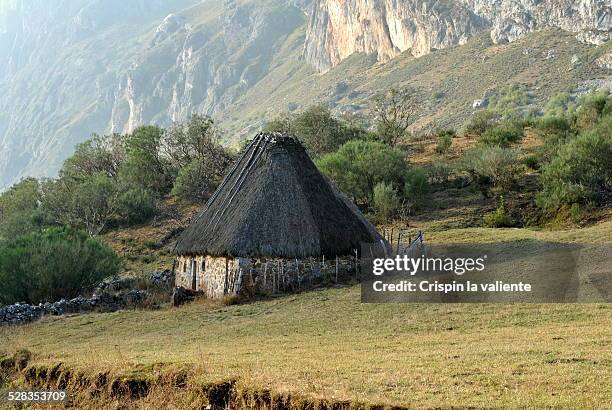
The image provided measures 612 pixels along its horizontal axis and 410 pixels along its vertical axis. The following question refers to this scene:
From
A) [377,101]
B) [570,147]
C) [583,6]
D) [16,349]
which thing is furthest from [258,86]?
[16,349]

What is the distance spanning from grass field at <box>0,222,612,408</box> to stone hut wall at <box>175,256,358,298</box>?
1.25m

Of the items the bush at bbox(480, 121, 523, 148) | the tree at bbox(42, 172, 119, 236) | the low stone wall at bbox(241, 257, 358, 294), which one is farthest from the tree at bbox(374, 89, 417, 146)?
the low stone wall at bbox(241, 257, 358, 294)

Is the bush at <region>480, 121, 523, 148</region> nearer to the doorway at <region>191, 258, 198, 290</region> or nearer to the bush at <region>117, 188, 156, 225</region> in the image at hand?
the bush at <region>117, 188, 156, 225</region>

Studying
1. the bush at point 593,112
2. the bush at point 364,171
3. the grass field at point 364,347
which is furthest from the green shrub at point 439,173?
the grass field at point 364,347

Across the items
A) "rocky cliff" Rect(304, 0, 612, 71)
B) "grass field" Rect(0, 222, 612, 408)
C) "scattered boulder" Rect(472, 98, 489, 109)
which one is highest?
"rocky cliff" Rect(304, 0, 612, 71)

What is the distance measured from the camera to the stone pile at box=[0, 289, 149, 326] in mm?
20203

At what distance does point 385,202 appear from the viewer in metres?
33.7

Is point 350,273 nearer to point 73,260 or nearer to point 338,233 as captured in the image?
point 338,233

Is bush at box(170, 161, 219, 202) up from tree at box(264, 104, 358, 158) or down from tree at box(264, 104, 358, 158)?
down

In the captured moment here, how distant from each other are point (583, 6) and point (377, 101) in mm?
54238

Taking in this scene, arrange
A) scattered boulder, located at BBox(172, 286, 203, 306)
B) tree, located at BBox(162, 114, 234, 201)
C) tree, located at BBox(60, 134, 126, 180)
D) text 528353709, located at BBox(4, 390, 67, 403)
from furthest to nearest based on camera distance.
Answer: tree, located at BBox(60, 134, 126, 180) → tree, located at BBox(162, 114, 234, 201) → scattered boulder, located at BBox(172, 286, 203, 306) → text 528353709, located at BBox(4, 390, 67, 403)

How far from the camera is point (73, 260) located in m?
24.3

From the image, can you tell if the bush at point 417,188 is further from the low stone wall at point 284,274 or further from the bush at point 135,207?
the bush at point 135,207

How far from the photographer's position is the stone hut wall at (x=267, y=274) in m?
21.7
